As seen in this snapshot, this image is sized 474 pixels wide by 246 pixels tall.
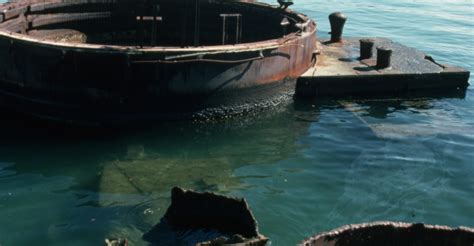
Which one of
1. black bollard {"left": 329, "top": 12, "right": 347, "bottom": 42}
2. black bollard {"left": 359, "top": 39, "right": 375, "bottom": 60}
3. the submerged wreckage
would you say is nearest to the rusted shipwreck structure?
the submerged wreckage

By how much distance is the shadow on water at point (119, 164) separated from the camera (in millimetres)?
8625

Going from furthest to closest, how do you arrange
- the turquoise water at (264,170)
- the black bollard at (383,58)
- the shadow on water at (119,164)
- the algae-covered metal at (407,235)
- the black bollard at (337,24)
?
the black bollard at (337,24)
the black bollard at (383,58)
the turquoise water at (264,170)
the shadow on water at (119,164)
the algae-covered metal at (407,235)

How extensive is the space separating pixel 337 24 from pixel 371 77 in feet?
13.7

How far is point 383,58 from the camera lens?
625 inches

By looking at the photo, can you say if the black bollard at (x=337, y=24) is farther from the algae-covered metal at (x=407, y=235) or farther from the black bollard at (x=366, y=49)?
the algae-covered metal at (x=407, y=235)

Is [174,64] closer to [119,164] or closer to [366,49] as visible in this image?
[119,164]

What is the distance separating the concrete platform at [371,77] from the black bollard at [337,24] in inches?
63.5

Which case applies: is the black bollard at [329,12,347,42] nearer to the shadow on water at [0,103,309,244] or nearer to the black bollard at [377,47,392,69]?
the black bollard at [377,47,392,69]

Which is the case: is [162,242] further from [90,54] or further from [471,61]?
[471,61]

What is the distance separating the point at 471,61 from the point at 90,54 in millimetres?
17432

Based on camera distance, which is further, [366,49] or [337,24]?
[337,24]

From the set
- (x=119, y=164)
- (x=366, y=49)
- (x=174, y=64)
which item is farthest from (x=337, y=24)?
(x=119, y=164)

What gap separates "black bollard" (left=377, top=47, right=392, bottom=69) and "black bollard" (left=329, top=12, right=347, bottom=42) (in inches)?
121

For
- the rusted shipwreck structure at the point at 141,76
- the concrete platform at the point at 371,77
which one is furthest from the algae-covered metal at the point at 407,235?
the concrete platform at the point at 371,77
